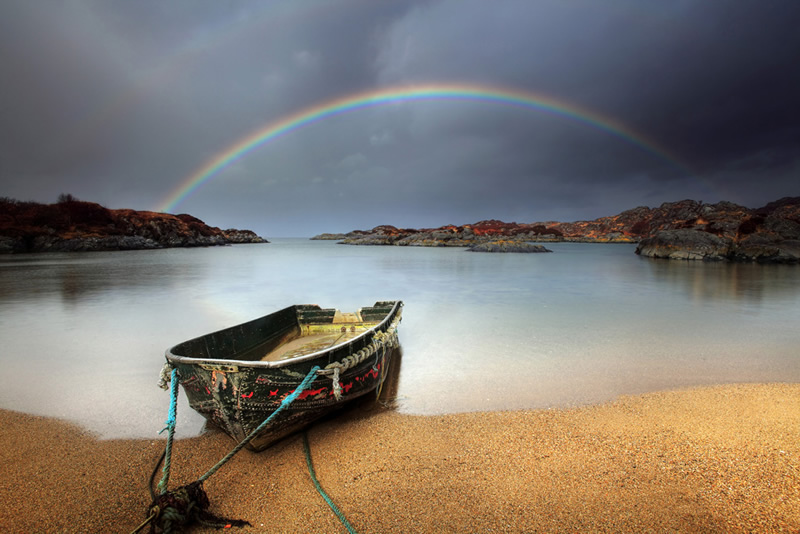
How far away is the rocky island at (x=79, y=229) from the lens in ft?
185

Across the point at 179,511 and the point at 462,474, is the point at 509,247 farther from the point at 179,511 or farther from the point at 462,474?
the point at 179,511

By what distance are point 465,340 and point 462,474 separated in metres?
5.74

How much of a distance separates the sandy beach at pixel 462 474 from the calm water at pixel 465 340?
63 cm

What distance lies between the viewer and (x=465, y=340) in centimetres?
937

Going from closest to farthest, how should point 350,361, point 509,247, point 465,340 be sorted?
1. point 350,361
2. point 465,340
3. point 509,247

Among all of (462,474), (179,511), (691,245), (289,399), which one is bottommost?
(462,474)

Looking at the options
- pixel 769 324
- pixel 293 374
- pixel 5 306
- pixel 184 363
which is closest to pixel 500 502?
pixel 293 374

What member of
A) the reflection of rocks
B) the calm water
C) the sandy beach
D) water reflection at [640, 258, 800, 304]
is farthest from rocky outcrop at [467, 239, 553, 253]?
the sandy beach

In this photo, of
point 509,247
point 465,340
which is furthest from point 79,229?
point 465,340

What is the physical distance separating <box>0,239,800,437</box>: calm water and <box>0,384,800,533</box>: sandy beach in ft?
2.07

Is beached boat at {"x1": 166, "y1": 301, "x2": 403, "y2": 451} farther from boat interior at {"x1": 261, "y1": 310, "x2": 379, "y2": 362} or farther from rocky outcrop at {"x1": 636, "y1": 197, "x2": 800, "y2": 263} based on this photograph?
rocky outcrop at {"x1": 636, "y1": 197, "x2": 800, "y2": 263}

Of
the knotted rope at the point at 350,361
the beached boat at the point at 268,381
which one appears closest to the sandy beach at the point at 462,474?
the beached boat at the point at 268,381

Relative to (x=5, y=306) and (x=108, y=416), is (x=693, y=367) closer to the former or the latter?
(x=108, y=416)

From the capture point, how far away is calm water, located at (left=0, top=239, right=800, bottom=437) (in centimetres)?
586
